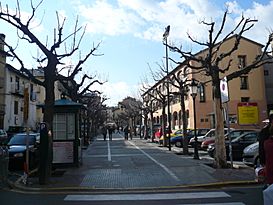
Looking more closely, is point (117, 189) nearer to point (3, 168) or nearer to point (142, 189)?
point (142, 189)

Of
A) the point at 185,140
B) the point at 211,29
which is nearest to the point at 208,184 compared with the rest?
the point at 211,29

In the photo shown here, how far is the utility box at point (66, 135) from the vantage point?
54.2 feet

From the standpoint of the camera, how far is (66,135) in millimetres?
16844

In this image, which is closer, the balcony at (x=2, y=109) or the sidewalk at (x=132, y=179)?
the sidewalk at (x=132, y=179)

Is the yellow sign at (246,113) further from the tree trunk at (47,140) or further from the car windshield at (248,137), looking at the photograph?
the tree trunk at (47,140)

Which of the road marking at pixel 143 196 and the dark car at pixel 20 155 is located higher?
the dark car at pixel 20 155

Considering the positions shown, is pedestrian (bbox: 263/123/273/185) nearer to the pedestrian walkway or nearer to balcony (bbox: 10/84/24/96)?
the pedestrian walkway

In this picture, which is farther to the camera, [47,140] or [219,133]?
[219,133]

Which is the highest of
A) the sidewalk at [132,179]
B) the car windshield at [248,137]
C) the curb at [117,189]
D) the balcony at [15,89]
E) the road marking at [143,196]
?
the balcony at [15,89]

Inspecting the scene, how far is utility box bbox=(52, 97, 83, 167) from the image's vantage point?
54.2 ft

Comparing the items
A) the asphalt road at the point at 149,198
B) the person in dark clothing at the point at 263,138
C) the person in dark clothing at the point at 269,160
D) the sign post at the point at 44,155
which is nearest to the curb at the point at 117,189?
the asphalt road at the point at 149,198

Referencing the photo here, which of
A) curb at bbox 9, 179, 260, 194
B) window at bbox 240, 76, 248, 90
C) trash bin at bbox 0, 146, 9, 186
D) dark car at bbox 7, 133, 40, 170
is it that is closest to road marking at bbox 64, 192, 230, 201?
curb at bbox 9, 179, 260, 194

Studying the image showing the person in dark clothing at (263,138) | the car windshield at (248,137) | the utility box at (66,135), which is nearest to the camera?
the person in dark clothing at (263,138)

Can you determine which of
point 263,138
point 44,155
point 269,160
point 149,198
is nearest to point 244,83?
point 44,155
